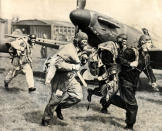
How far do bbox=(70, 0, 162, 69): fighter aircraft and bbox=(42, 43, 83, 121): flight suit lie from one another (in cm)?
534

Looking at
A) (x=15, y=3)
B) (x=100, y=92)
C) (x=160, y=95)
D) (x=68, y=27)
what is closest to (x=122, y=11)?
(x=68, y=27)

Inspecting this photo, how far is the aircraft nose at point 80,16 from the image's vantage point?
11.2 meters

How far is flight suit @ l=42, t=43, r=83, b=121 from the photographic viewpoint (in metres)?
5.95

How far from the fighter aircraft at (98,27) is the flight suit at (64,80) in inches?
210

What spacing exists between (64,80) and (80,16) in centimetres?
551

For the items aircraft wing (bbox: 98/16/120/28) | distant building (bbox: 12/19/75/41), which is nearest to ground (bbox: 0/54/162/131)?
aircraft wing (bbox: 98/16/120/28)

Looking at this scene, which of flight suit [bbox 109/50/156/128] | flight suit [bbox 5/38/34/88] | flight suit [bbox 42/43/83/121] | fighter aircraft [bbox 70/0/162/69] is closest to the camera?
flight suit [bbox 42/43/83/121]

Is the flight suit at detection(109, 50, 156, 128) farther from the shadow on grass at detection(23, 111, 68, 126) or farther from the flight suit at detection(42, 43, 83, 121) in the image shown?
the shadow on grass at detection(23, 111, 68, 126)

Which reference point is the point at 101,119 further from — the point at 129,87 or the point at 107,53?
the point at 107,53

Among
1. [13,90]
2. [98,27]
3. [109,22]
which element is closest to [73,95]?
[13,90]

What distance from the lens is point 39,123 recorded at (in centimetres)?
628

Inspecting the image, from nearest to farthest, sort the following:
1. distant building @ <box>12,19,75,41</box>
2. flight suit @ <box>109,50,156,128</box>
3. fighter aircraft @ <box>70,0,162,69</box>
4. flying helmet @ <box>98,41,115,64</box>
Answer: flight suit @ <box>109,50,156,128</box> → flying helmet @ <box>98,41,115,64</box> → fighter aircraft @ <box>70,0,162,69</box> → distant building @ <box>12,19,75,41</box>

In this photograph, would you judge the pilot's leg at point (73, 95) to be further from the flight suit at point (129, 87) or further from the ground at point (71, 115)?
the flight suit at point (129, 87)

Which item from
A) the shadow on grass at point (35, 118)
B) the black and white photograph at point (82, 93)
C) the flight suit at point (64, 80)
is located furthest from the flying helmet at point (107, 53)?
the shadow on grass at point (35, 118)
